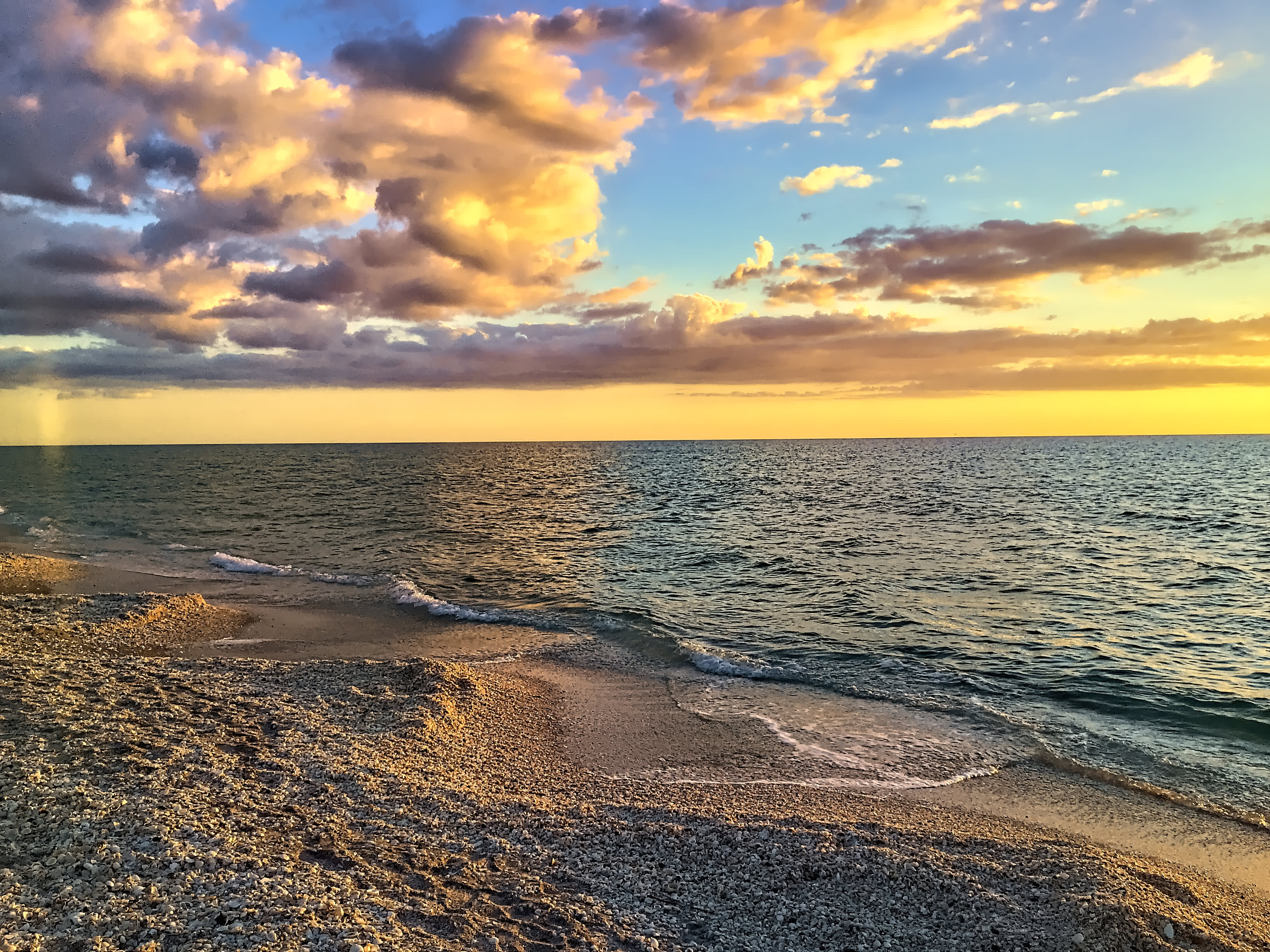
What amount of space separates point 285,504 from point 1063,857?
5953cm

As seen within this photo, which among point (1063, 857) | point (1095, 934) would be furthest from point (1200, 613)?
point (1095, 934)

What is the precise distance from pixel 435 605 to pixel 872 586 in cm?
1568

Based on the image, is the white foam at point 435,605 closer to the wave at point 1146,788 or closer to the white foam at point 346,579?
the white foam at point 346,579

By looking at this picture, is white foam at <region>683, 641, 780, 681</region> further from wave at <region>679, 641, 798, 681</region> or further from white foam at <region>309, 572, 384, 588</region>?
white foam at <region>309, 572, 384, 588</region>

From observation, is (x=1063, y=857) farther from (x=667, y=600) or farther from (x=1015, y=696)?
(x=667, y=600)

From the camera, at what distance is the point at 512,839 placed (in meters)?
8.57

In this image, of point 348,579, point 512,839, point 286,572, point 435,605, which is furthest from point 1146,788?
point 286,572

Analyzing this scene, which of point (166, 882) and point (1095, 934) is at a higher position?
point (166, 882)

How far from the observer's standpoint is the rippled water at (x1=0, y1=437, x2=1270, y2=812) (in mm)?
14156

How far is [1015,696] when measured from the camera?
1570cm

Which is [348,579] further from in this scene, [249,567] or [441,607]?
[441,607]

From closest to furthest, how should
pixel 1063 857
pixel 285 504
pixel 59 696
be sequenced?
1. pixel 1063 857
2. pixel 59 696
3. pixel 285 504

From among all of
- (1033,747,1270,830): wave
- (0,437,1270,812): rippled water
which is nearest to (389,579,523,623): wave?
(0,437,1270,812): rippled water

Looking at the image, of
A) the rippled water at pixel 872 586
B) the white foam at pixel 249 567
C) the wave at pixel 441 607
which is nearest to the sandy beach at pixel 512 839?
the rippled water at pixel 872 586
